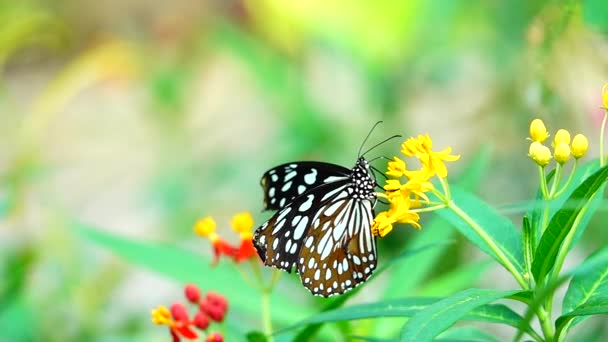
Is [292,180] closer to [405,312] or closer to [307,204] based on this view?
[307,204]

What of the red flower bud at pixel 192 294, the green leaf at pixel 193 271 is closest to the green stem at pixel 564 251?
the red flower bud at pixel 192 294

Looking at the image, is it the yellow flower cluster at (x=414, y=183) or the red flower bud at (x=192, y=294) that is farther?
the red flower bud at (x=192, y=294)

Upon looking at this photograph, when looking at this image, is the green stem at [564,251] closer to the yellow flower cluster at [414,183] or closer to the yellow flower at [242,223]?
the yellow flower cluster at [414,183]

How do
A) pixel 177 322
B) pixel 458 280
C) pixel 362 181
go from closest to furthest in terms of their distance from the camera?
pixel 177 322
pixel 362 181
pixel 458 280

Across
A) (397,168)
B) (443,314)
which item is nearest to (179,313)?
(397,168)

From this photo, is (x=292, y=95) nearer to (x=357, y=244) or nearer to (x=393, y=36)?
(x=393, y=36)
